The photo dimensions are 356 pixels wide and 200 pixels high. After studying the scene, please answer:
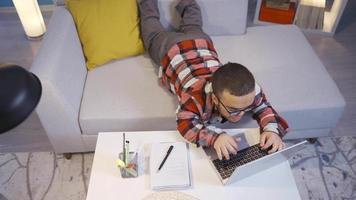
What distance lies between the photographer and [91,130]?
147 cm

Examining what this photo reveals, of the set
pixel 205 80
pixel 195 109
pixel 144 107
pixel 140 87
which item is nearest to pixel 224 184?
pixel 195 109

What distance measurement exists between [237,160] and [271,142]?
141 mm

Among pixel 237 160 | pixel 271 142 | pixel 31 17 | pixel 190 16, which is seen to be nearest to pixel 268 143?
pixel 271 142

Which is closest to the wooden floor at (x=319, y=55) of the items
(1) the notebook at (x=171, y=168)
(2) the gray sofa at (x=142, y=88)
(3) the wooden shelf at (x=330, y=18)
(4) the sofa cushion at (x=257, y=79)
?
(3) the wooden shelf at (x=330, y=18)

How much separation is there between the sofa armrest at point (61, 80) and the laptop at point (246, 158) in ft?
2.11

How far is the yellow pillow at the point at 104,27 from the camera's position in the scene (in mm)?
1584

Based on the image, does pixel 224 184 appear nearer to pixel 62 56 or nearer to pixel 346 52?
pixel 62 56

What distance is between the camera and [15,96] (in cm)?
50

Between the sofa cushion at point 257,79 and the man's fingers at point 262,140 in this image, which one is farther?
the sofa cushion at point 257,79

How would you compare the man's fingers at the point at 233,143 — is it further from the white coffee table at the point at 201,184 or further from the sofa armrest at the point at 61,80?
the sofa armrest at the point at 61,80

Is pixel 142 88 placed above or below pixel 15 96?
below

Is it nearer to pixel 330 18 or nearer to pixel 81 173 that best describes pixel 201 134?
pixel 81 173

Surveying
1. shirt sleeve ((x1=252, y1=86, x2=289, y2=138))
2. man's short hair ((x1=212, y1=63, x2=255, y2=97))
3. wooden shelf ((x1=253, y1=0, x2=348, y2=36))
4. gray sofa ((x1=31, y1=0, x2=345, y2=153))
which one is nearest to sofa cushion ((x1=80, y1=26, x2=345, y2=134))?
gray sofa ((x1=31, y1=0, x2=345, y2=153))

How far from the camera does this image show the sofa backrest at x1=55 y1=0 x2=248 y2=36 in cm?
172
